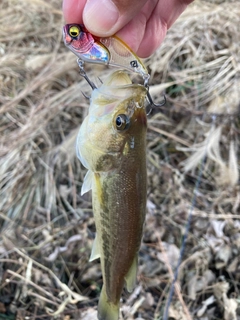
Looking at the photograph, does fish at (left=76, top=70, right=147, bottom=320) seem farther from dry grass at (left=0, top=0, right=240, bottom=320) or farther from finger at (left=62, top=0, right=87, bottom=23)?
dry grass at (left=0, top=0, right=240, bottom=320)

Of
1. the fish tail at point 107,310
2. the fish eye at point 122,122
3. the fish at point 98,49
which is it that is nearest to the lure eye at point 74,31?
the fish at point 98,49

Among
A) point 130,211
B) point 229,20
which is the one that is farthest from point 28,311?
point 229,20

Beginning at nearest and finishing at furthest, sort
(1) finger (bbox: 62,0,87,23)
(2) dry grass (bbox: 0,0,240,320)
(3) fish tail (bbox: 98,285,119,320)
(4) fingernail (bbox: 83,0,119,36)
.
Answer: (4) fingernail (bbox: 83,0,119,36) < (1) finger (bbox: 62,0,87,23) < (3) fish tail (bbox: 98,285,119,320) < (2) dry grass (bbox: 0,0,240,320)

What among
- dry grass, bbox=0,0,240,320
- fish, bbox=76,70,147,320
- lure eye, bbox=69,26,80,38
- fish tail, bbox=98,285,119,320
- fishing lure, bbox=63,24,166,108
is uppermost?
lure eye, bbox=69,26,80,38

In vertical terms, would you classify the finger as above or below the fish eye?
above

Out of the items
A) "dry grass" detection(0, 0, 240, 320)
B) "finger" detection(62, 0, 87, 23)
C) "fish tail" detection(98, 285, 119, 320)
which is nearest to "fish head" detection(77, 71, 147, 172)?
"finger" detection(62, 0, 87, 23)

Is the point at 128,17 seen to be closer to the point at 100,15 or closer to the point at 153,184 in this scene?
the point at 100,15

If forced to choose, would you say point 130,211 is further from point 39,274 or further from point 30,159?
point 30,159
